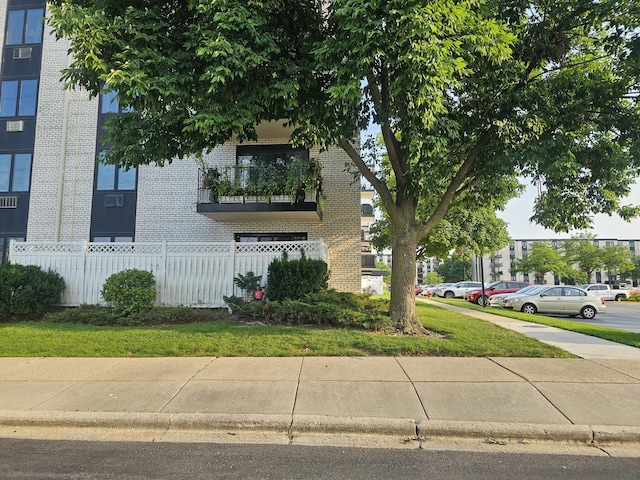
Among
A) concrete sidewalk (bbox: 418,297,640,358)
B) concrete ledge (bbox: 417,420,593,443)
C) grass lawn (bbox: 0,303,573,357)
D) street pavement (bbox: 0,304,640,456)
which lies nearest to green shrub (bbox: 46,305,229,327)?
grass lawn (bbox: 0,303,573,357)

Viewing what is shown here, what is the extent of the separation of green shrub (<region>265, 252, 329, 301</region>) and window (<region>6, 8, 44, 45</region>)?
13.7 m

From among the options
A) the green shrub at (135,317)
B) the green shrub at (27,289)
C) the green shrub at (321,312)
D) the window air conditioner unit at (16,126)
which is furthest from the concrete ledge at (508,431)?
the window air conditioner unit at (16,126)

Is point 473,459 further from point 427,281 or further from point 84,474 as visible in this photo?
point 427,281

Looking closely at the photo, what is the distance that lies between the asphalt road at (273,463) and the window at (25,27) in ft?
56.8

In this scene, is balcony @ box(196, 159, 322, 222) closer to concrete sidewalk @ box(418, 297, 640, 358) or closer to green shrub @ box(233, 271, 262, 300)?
green shrub @ box(233, 271, 262, 300)

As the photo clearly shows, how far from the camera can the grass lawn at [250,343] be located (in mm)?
7402

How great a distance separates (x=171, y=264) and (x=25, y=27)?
39.8 feet

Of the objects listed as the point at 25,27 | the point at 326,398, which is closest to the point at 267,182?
the point at 326,398

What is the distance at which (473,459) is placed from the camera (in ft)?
12.7

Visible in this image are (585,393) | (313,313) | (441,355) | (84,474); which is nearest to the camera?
(84,474)

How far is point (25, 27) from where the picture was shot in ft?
53.1

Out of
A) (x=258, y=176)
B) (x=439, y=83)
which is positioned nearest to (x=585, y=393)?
(x=439, y=83)

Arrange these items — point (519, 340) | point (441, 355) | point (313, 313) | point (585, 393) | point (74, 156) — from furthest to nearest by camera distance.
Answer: point (74, 156), point (313, 313), point (519, 340), point (441, 355), point (585, 393)

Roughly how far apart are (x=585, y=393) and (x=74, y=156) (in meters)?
16.7
